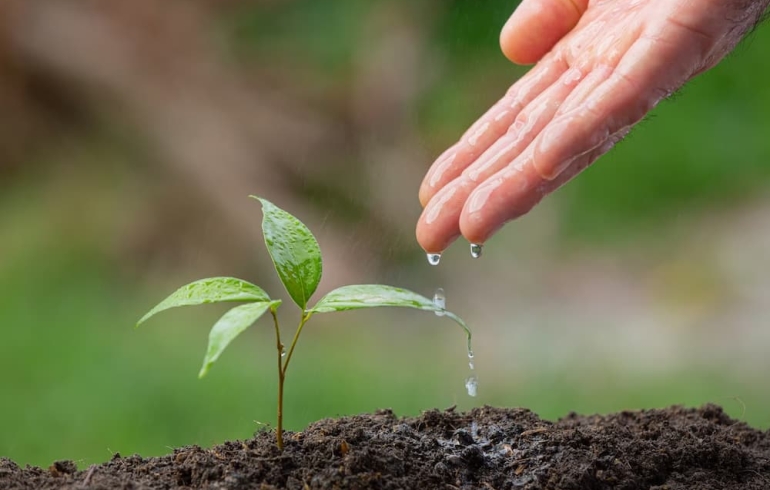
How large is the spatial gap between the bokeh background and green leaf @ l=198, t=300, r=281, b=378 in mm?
1511

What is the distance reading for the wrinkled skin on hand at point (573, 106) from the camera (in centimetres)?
100

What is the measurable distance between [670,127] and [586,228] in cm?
55

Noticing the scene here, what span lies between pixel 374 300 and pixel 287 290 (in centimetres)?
10

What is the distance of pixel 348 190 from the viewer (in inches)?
116

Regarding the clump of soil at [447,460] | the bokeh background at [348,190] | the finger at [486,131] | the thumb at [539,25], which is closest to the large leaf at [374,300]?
the clump of soil at [447,460]

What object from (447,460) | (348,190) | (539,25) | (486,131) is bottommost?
(447,460)

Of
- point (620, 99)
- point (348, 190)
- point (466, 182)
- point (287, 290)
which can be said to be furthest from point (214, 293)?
point (348, 190)

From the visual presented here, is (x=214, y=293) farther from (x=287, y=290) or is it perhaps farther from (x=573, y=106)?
(x=573, y=106)

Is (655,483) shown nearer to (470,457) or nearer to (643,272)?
(470,457)

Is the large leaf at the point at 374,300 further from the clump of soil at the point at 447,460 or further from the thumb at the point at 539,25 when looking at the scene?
the thumb at the point at 539,25

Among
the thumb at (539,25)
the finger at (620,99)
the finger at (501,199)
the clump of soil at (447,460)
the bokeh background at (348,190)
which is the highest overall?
the bokeh background at (348,190)

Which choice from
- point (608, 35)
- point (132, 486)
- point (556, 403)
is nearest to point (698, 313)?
point (556, 403)

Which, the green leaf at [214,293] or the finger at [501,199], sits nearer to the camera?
the green leaf at [214,293]

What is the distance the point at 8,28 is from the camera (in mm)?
2801
